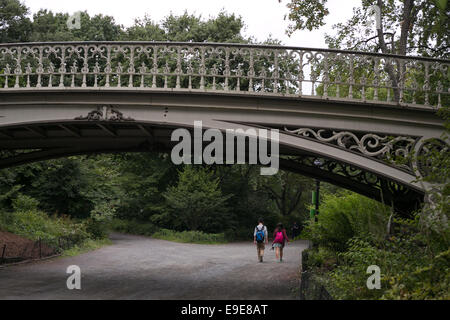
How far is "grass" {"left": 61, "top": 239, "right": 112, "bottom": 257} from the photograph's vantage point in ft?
68.7

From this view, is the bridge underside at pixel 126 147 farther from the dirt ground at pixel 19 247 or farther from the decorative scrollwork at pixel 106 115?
the dirt ground at pixel 19 247

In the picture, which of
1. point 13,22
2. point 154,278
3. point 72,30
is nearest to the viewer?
point 154,278

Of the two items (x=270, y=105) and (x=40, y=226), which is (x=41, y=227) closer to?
(x=40, y=226)

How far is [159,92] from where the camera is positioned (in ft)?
35.3

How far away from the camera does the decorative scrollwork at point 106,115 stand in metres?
10.9

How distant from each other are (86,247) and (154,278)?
32.6 feet

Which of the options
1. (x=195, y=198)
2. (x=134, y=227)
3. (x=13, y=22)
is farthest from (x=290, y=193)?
(x=13, y=22)

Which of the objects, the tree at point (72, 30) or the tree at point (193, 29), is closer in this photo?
the tree at point (193, 29)

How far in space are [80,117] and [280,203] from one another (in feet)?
132

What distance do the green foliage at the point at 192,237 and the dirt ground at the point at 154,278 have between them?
34.9ft

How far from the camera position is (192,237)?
107 feet

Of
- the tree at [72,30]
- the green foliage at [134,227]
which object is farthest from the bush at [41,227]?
the tree at [72,30]
